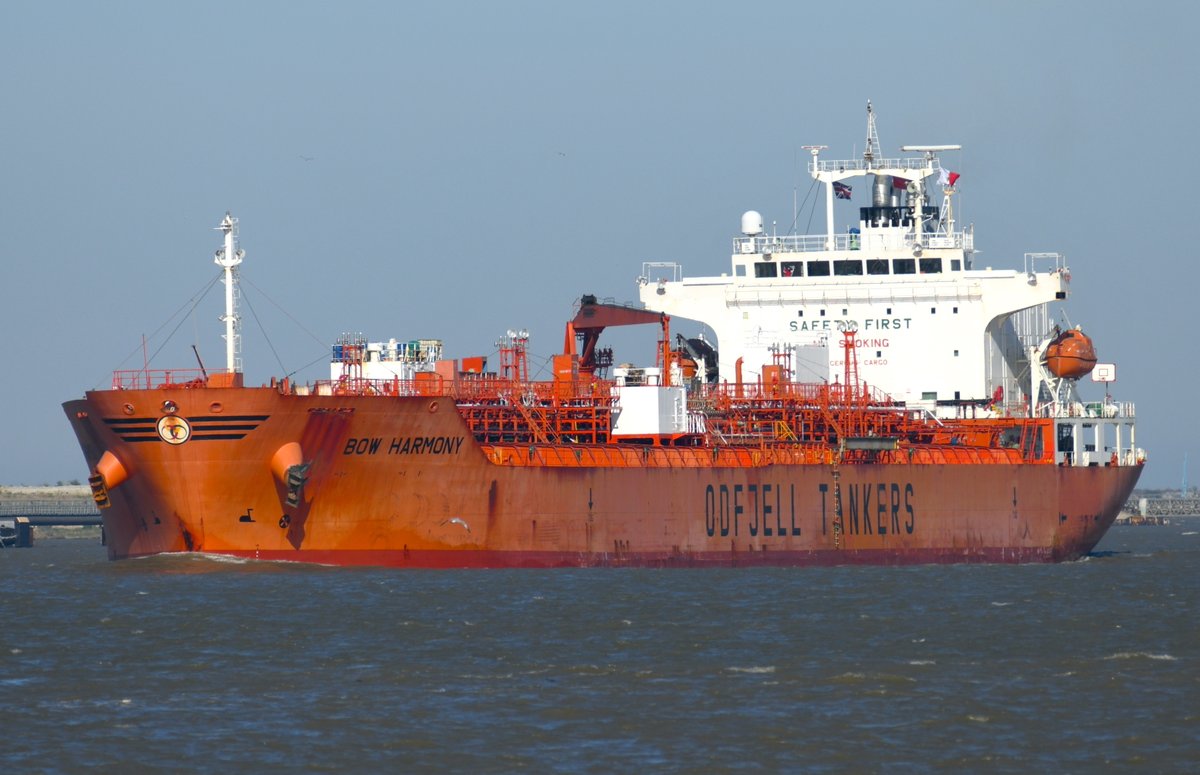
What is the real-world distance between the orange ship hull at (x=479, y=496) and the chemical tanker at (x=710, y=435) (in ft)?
0.18

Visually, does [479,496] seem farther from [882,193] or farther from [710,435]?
[882,193]

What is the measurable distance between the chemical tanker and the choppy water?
1513 mm

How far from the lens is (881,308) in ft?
173

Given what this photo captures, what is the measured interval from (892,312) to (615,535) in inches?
532

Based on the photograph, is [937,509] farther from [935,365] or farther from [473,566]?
[473,566]

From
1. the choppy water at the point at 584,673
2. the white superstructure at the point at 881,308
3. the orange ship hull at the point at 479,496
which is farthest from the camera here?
the white superstructure at the point at 881,308

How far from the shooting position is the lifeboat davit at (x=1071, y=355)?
52438mm

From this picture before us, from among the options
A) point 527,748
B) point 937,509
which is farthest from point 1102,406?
point 527,748

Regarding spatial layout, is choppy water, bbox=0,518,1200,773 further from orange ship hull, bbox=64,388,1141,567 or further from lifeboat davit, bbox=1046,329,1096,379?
lifeboat davit, bbox=1046,329,1096,379

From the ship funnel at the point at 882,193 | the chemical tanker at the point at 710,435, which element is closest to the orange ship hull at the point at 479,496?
the chemical tanker at the point at 710,435

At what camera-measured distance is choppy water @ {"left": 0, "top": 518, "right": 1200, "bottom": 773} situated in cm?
2141

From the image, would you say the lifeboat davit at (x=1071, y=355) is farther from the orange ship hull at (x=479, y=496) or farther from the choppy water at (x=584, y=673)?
the choppy water at (x=584, y=673)

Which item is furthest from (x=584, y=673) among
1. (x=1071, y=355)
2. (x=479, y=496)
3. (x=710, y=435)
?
(x=1071, y=355)

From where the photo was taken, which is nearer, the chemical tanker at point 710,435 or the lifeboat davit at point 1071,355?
the chemical tanker at point 710,435
